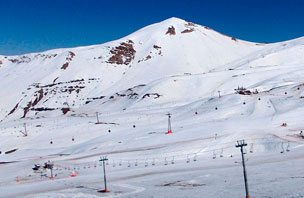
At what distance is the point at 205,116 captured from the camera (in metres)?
57.2

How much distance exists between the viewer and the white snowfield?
26484 millimetres

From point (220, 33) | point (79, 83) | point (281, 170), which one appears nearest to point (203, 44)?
point (220, 33)

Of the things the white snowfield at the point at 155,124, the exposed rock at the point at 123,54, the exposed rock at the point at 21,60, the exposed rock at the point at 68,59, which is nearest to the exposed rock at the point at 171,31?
the white snowfield at the point at 155,124

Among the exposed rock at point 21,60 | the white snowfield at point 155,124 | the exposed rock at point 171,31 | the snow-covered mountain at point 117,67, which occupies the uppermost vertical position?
the exposed rock at point 171,31

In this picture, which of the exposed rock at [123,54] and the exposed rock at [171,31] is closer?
the exposed rock at [123,54]

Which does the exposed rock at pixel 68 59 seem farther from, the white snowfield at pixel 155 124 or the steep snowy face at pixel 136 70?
the white snowfield at pixel 155 124

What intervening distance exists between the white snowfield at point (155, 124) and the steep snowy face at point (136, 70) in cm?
56

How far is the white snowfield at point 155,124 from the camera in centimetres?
2648

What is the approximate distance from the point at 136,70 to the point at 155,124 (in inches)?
3125

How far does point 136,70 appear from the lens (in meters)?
136

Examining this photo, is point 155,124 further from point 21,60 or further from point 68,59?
point 21,60

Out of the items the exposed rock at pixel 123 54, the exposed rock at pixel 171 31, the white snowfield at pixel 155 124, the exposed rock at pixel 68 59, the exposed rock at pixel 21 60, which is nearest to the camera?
the white snowfield at pixel 155 124

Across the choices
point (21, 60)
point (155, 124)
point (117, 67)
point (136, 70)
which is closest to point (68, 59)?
point (117, 67)

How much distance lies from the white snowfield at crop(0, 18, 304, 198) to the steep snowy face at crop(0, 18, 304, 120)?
565 mm
